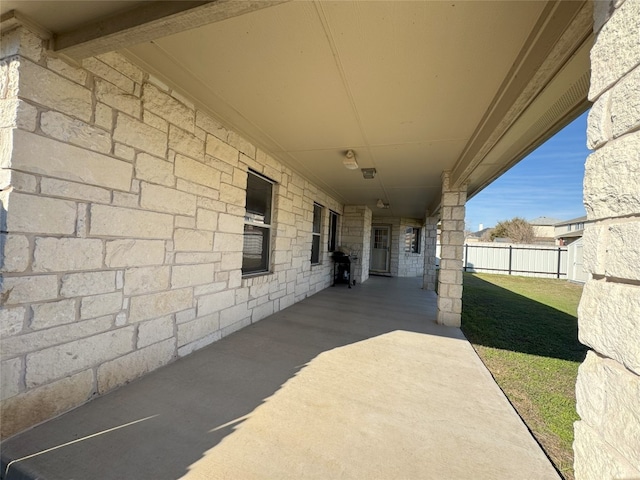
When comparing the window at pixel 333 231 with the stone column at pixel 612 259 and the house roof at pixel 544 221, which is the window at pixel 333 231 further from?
the house roof at pixel 544 221

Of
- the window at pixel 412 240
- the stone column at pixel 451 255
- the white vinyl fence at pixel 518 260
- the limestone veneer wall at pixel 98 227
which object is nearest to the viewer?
the limestone veneer wall at pixel 98 227

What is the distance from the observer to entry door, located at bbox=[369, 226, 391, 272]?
11508 millimetres

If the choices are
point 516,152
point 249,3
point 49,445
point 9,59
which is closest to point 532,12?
point 249,3

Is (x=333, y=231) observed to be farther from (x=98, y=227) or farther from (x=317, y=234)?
(x=98, y=227)

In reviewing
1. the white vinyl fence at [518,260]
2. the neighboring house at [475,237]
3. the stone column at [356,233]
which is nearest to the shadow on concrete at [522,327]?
the stone column at [356,233]

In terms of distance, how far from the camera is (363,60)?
1.92 meters

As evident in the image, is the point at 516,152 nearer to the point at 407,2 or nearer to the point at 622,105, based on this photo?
the point at 407,2

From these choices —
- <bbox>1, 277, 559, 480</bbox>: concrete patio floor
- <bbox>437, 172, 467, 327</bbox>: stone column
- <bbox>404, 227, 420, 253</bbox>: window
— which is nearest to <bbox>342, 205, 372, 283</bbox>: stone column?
<bbox>404, 227, 420, 253</bbox>: window

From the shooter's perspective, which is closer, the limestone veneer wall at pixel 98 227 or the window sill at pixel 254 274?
the limestone veneer wall at pixel 98 227

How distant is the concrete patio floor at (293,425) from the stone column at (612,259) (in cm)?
101

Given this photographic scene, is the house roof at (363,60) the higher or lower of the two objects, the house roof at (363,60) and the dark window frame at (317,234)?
the higher

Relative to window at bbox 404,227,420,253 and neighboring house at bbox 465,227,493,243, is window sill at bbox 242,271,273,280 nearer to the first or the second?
window at bbox 404,227,420,253

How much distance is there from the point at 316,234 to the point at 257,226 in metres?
2.74

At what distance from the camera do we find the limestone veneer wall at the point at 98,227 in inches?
62.1
